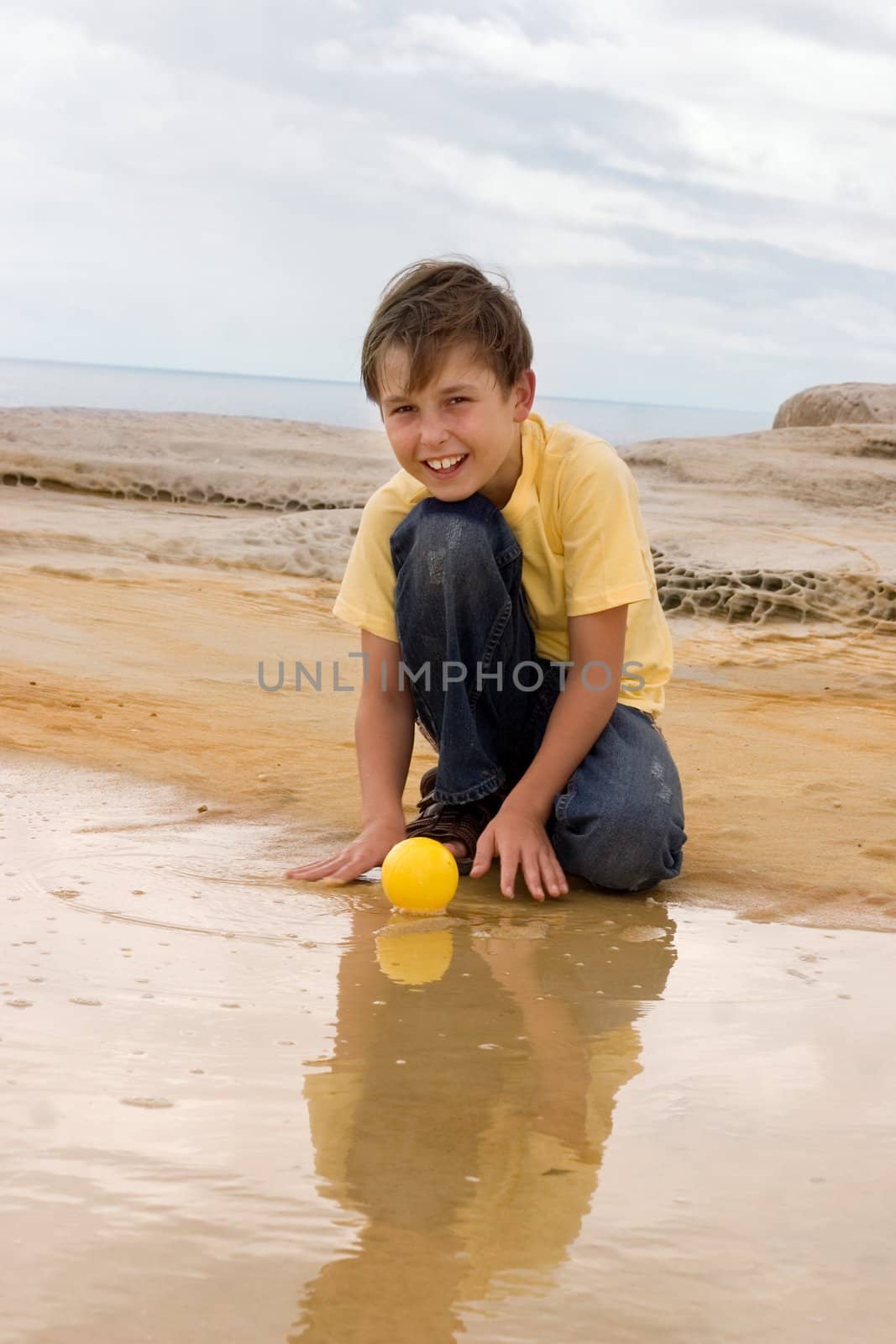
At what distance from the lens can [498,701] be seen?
2869 mm

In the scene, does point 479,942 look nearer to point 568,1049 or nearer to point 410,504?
point 568,1049

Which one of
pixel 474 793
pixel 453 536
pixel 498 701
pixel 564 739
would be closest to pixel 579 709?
pixel 564 739

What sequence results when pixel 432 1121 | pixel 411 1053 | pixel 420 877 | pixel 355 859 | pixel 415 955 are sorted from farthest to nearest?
pixel 355 859
pixel 420 877
pixel 415 955
pixel 411 1053
pixel 432 1121

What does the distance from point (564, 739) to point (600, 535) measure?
414 mm

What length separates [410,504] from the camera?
2977mm

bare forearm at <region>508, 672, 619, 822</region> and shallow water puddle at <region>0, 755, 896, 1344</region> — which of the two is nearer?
shallow water puddle at <region>0, 755, 896, 1344</region>

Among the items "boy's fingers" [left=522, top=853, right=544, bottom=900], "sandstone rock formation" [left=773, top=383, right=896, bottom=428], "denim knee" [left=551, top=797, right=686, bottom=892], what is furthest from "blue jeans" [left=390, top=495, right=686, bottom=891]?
"sandstone rock formation" [left=773, top=383, right=896, bottom=428]

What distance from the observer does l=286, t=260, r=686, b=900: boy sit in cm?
269

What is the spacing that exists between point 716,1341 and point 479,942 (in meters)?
1.22

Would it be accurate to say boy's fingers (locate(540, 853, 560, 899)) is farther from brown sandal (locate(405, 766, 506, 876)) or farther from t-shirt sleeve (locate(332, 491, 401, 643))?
t-shirt sleeve (locate(332, 491, 401, 643))

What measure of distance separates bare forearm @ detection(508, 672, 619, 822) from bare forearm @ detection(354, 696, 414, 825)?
13.1 inches

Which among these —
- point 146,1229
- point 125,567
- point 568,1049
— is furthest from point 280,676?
point 146,1229

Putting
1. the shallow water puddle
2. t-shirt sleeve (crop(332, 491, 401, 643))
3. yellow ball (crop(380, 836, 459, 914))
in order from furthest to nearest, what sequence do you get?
t-shirt sleeve (crop(332, 491, 401, 643)) → yellow ball (crop(380, 836, 459, 914)) → the shallow water puddle

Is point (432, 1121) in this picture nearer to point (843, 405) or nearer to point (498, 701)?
point (498, 701)
